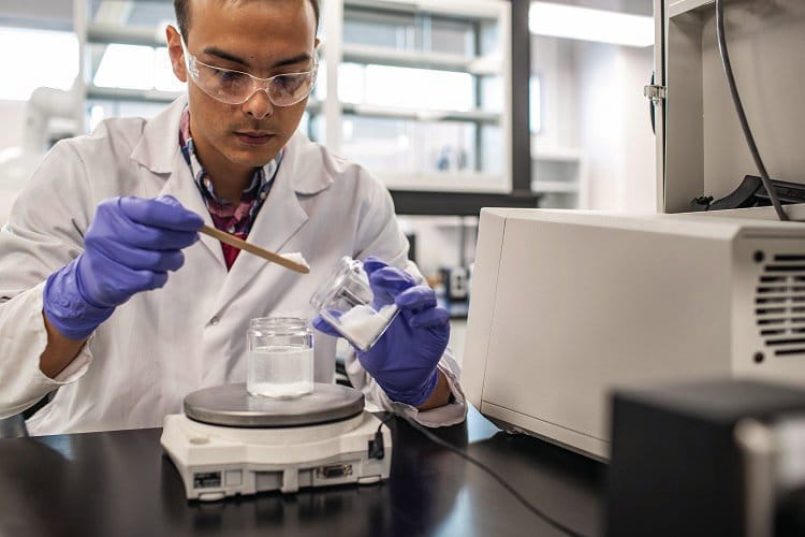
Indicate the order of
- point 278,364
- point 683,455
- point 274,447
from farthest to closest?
point 278,364 < point 274,447 < point 683,455

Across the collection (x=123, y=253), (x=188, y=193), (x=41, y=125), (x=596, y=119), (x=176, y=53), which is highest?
(x=596, y=119)

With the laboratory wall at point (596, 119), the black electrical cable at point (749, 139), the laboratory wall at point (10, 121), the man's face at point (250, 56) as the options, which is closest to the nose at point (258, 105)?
the man's face at point (250, 56)

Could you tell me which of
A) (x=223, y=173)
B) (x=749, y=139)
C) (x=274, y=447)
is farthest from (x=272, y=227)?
(x=749, y=139)

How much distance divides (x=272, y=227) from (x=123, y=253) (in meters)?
0.46

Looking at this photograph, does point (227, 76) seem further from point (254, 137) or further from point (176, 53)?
point (176, 53)

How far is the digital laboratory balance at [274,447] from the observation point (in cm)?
68

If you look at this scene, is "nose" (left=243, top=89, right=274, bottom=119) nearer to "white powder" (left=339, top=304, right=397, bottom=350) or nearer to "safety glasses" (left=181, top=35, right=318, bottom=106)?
"safety glasses" (left=181, top=35, right=318, bottom=106)

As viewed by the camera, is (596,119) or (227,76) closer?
(227,76)

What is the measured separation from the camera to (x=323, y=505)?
2.22ft

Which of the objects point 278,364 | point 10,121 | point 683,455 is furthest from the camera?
point 10,121

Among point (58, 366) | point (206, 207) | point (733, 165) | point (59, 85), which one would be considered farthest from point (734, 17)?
point (59, 85)

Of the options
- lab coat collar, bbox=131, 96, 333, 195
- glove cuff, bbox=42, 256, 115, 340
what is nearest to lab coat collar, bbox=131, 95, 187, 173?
lab coat collar, bbox=131, 96, 333, 195

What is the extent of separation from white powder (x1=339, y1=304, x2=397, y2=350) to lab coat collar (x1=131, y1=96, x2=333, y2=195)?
1.89ft

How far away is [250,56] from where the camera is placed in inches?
43.8
